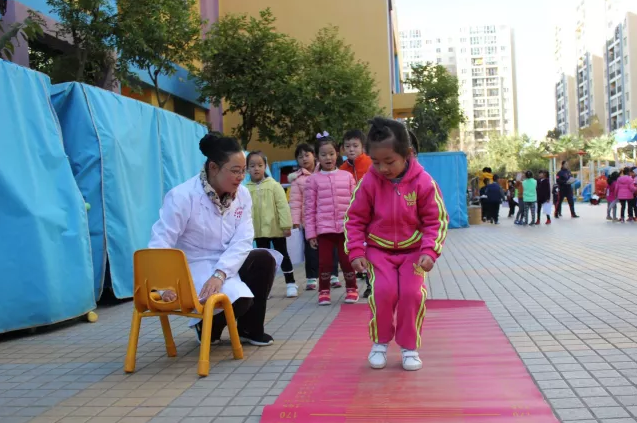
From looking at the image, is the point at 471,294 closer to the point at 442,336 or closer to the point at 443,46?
the point at 442,336

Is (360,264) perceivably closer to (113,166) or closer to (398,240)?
(398,240)

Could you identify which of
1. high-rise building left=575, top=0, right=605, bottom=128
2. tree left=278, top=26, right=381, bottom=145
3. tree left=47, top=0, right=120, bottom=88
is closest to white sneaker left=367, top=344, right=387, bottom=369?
tree left=47, top=0, right=120, bottom=88

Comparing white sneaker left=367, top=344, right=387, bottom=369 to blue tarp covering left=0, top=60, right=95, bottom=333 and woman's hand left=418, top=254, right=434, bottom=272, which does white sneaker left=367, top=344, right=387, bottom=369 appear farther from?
blue tarp covering left=0, top=60, right=95, bottom=333

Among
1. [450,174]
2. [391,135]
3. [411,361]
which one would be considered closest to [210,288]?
[411,361]

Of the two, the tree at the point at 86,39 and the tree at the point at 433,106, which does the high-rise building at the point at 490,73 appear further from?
the tree at the point at 86,39

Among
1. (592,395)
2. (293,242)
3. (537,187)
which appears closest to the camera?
(592,395)

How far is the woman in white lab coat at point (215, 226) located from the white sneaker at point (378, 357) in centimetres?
98

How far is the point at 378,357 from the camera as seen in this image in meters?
4.16

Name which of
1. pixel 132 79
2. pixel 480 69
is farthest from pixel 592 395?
pixel 480 69

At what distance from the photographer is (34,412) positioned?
363 cm

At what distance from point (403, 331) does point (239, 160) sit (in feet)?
5.24

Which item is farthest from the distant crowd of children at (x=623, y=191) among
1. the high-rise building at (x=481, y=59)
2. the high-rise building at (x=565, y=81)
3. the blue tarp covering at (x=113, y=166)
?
the high-rise building at (x=481, y=59)

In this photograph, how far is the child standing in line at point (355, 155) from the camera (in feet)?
23.8

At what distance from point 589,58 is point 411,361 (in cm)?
12167
